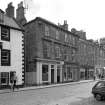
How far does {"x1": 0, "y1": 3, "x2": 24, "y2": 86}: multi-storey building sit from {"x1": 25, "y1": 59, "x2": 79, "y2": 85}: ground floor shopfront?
3.89 metres

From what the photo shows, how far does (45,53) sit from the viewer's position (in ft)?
96.7

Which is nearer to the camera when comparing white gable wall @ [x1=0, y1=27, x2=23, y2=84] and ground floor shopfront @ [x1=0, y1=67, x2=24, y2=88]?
ground floor shopfront @ [x1=0, y1=67, x2=24, y2=88]

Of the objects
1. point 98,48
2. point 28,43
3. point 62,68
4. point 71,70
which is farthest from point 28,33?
point 98,48

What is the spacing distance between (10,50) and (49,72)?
30.9ft

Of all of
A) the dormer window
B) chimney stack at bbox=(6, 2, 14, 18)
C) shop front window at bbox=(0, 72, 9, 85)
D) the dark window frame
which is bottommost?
shop front window at bbox=(0, 72, 9, 85)

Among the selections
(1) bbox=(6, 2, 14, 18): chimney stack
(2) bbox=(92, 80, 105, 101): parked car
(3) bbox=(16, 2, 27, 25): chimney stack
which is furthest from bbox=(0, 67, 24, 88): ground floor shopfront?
(2) bbox=(92, 80, 105, 101): parked car

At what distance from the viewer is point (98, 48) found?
173ft

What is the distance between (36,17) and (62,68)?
10.9m

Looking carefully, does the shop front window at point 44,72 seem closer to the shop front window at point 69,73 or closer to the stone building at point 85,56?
the shop front window at point 69,73

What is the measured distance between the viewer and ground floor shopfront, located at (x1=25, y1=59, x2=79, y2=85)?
1088 inches

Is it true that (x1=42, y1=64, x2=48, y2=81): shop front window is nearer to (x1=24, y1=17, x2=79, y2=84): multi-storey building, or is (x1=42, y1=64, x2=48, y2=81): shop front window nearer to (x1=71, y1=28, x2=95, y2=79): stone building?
(x1=24, y1=17, x2=79, y2=84): multi-storey building

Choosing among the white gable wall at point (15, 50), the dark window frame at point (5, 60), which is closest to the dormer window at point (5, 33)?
the white gable wall at point (15, 50)

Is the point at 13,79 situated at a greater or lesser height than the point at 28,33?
lesser

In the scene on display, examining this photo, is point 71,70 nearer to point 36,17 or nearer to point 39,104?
point 36,17
